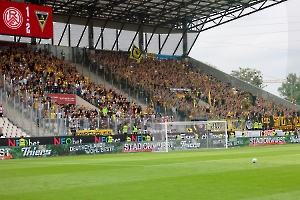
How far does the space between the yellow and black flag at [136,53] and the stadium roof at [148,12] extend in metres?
4.46

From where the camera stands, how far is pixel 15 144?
32.3 meters

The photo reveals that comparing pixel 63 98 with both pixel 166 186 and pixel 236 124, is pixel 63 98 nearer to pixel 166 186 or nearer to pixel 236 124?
pixel 236 124

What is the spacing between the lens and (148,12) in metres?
61.2

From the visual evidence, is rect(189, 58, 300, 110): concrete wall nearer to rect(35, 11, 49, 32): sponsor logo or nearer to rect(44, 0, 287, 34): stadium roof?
rect(44, 0, 287, 34): stadium roof

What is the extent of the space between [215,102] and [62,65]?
1818 centimetres

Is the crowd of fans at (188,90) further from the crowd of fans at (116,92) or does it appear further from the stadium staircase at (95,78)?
the stadium staircase at (95,78)

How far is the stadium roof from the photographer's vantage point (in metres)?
55.8

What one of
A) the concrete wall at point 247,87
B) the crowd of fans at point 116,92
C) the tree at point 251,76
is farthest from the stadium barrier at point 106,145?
the tree at point 251,76

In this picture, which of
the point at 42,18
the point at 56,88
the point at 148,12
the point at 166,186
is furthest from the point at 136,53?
the point at 166,186

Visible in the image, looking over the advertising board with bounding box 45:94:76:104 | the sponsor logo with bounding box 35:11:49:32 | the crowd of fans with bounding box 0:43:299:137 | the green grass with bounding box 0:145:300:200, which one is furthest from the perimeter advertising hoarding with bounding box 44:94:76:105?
the green grass with bounding box 0:145:300:200

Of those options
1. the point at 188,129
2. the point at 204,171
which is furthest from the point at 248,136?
the point at 204,171

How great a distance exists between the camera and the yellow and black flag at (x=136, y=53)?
5981 cm

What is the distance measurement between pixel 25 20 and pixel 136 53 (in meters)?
16.9

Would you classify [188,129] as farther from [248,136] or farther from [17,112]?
[17,112]
